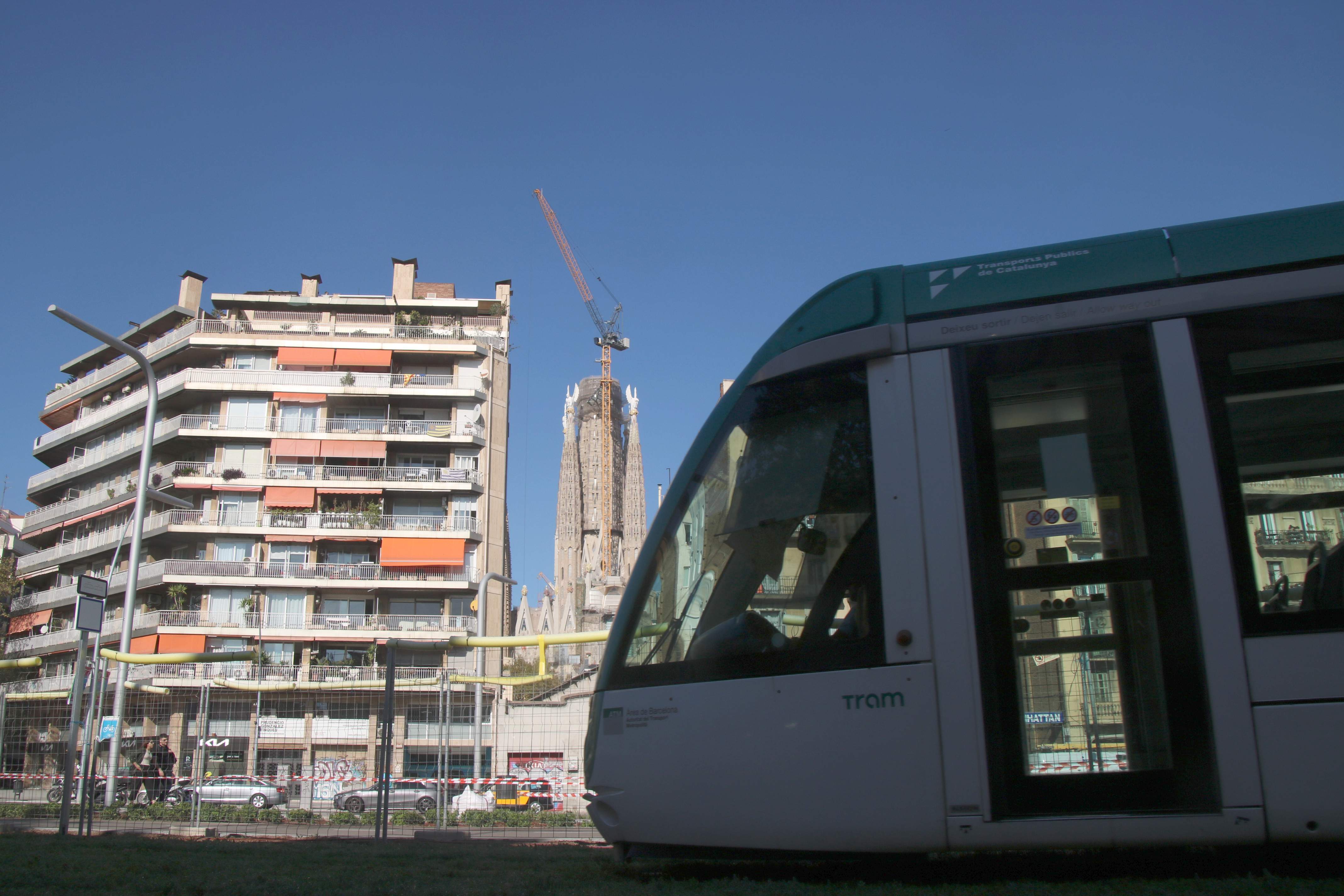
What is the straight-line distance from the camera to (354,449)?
152ft

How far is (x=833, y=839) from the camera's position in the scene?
4.43m

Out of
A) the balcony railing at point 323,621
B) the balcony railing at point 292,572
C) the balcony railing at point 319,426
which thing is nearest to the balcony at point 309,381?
the balcony railing at point 319,426

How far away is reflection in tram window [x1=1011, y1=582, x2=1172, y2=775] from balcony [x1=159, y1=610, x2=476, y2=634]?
40480 millimetres

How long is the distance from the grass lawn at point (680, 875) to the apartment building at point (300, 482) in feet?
112

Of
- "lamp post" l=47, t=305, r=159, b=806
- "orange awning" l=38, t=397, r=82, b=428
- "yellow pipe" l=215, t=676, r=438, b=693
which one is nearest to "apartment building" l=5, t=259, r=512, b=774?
"orange awning" l=38, t=397, r=82, b=428

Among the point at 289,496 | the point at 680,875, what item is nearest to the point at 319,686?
the point at 680,875

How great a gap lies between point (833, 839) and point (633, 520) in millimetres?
Result: 126180

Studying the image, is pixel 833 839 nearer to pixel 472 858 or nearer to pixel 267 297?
pixel 472 858

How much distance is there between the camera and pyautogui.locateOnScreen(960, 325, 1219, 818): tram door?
13.9ft

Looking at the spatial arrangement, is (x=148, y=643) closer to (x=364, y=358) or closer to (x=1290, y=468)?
(x=364, y=358)

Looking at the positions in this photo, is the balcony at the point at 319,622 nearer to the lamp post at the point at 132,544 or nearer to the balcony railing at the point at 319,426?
the balcony railing at the point at 319,426

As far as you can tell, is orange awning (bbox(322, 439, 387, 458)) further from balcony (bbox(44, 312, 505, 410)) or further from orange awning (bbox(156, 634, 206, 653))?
orange awning (bbox(156, 634, 206, 653))

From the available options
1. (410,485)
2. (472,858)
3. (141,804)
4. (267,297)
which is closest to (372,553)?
(410,485)

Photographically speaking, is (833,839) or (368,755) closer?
(833,839)
